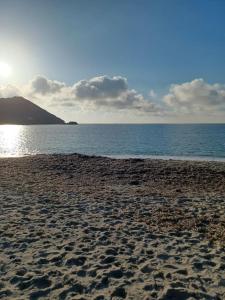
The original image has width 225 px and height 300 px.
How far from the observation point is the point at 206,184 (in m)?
23.5

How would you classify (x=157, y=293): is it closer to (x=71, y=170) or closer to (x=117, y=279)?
(x=117, y=279)

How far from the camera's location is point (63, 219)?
1298 cm

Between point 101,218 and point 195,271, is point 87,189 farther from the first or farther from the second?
point 195,271

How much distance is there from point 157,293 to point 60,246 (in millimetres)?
3646

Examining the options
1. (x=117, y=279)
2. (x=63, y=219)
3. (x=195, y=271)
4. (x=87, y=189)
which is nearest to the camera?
(x=117, y=279)

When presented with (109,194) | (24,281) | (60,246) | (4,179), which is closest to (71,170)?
Result: (4,179)

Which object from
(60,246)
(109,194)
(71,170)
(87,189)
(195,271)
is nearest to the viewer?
(195,271)

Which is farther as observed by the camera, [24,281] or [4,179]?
[4,179]

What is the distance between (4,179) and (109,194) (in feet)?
28.5

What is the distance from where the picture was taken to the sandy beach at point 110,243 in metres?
7.64

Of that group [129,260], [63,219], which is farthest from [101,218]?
[129,260]

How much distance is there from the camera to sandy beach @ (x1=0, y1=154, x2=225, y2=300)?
7.64 meters

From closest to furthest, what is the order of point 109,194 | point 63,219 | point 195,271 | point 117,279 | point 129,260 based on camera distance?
1. point 117,279
2. point 195,271
3. point 129,260
4. point 63,219
5. point 109,194

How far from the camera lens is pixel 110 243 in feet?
34.1
